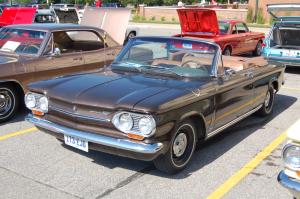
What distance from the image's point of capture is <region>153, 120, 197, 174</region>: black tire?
4.36 meters

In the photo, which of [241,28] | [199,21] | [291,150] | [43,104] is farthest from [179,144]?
[241,28]

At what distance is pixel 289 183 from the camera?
10.5 ft

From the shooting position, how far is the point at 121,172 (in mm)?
4621

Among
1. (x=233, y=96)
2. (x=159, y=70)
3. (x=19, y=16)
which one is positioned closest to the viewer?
(x=159, y=70)

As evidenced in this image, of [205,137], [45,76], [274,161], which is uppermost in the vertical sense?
[45,76]

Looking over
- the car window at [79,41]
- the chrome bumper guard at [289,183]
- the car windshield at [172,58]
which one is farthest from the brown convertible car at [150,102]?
the car window at [79,41]

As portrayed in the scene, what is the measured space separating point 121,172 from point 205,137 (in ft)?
3.65

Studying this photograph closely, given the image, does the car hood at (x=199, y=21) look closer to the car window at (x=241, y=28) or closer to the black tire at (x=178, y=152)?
the car window at (x=241, y=28)

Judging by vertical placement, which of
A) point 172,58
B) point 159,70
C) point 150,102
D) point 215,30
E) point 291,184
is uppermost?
point 215,30

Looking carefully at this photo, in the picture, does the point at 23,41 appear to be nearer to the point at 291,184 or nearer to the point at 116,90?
the point at 116,90

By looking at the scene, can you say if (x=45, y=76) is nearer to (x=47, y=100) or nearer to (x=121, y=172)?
(x=47, y=100)

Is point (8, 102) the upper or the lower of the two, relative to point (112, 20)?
lower

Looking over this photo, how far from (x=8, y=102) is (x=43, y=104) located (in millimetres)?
1963

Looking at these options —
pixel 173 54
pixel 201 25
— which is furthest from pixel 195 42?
pixel 201 25
